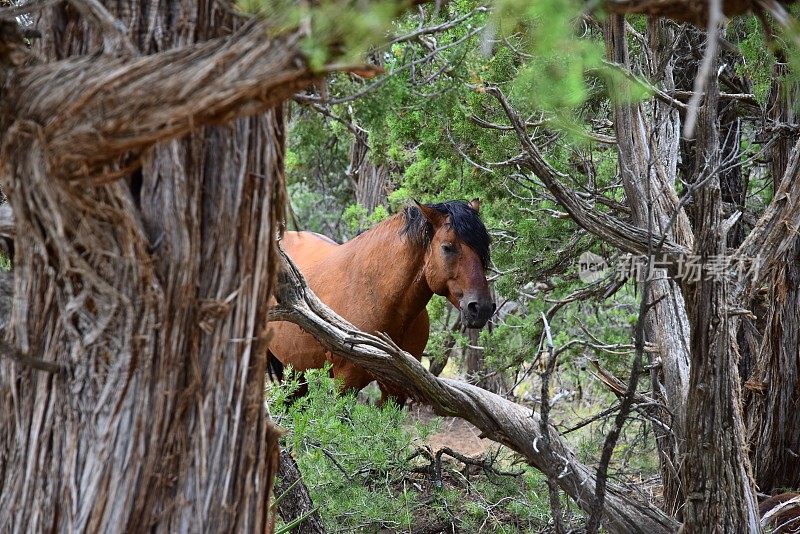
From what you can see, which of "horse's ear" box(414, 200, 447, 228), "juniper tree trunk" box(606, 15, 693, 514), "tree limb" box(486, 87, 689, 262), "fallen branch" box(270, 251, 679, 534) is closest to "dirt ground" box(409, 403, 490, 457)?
"horse's ear" box(414, 200, 447, 228)

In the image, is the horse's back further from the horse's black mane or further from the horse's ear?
the horse's ear

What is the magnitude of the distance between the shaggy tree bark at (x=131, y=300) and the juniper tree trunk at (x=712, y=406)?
79.4 inches

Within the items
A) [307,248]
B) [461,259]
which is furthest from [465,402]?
[307,248]

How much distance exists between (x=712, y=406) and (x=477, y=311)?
2346mm

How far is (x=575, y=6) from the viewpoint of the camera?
1876mm

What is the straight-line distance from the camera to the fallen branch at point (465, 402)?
4.08 metres

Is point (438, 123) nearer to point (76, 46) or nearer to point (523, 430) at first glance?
point (523, 430)

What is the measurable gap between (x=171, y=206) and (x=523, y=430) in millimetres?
2612

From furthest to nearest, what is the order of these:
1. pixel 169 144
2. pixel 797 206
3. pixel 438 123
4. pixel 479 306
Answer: pixel 479 306 → pixel 438 123 → pixel 797 206 → pixel 169 144

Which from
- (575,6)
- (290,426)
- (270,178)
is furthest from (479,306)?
(575,6)

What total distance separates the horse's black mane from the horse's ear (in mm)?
23

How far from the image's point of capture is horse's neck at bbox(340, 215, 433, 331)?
20.4 ft

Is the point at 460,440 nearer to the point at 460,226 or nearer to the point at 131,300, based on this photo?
the point at 460,226

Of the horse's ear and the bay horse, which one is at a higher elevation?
the horse's ear
